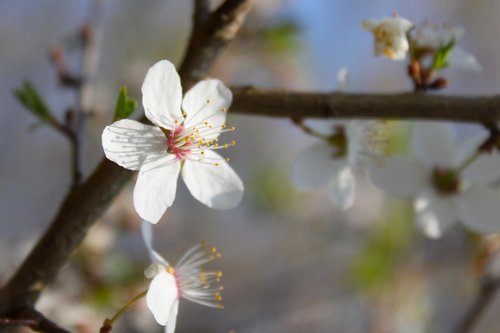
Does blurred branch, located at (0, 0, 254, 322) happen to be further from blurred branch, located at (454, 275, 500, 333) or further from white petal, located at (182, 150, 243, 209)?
blurred branch, located at (454, 275, 500, 333)

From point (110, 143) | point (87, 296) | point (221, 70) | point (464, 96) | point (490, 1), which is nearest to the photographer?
point (110, 143)

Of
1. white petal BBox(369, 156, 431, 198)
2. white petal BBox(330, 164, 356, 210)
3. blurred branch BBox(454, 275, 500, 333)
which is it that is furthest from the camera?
blurred branch BBox(454, 275, 500, 333)

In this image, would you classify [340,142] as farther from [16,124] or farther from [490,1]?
[490,1]

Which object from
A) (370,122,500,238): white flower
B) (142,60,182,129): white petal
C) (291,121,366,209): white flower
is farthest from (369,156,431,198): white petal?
(142,60,182,129): white petal

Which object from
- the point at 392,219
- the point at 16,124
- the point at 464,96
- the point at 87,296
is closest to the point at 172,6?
the point at 16,124

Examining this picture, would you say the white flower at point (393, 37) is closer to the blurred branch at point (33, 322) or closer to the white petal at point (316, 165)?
the white petal at point (316, 165)

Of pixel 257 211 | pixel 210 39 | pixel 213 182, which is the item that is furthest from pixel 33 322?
pixel 257 211
